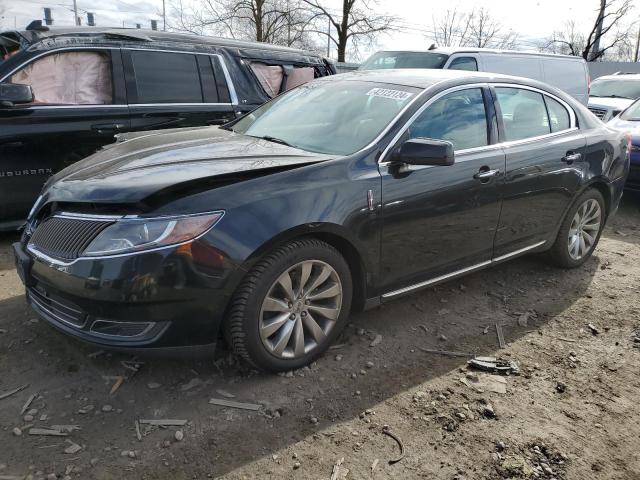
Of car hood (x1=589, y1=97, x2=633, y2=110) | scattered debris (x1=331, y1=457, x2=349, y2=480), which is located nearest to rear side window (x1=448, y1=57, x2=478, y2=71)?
car hood (x1=589, y1=97, x2=633, y2=110)

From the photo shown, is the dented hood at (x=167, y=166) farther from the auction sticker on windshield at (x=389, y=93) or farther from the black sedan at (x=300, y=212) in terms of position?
the auction sticker on windshield at (x=389, y=93)

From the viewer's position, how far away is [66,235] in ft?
8.84

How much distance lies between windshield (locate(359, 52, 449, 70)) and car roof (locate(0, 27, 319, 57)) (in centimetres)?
371

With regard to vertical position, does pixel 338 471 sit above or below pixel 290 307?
below

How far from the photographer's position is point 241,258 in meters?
2.61

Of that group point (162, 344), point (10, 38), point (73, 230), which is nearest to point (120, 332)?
point (162, 344)

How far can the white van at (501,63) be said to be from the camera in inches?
353

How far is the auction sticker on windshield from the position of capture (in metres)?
3.49

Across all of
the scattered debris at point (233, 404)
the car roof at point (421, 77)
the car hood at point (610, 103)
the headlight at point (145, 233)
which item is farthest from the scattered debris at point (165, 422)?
the car hood at point (610, 103)

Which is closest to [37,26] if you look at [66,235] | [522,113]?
[66,235]

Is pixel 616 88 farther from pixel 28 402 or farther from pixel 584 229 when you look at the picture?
pixel 28 402

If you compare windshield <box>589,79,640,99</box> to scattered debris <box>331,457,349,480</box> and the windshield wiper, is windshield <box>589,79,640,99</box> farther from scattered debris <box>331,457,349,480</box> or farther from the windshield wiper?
scattered debris <box>331,457,349,480</box>

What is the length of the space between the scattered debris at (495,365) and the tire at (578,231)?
1.72 meters

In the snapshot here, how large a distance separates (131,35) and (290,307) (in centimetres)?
363
